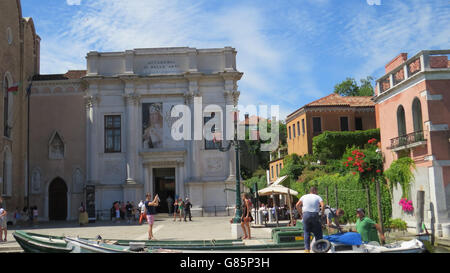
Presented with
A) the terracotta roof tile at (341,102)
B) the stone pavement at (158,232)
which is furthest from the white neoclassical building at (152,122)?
the terracotta roof tile at (341,102)

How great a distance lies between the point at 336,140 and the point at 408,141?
54.6 feet

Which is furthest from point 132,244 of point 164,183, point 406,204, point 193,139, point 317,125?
point 317,125

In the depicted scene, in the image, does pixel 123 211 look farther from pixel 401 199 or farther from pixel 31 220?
pixel 401 199

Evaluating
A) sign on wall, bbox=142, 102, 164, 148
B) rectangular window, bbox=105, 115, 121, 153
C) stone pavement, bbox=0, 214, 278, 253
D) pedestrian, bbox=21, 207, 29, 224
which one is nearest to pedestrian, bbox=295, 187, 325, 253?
stone pavement, bbox=0, 214, 278, 253

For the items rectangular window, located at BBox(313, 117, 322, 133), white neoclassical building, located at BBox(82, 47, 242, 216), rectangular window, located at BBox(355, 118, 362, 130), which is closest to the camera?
white neoclassical building, located at BBox(82, 47, 242, 216)

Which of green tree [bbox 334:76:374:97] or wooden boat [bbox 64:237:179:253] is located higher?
green tree [bbox 334:76:374:97]

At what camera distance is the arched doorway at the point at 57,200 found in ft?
119

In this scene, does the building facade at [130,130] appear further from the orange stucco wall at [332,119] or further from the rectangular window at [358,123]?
the rectangular window at [358,123]

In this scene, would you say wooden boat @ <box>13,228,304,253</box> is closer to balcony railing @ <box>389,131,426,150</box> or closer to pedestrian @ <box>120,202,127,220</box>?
balcony railing @ <box>389,131,426,150</box>

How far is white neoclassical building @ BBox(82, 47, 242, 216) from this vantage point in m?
35.4

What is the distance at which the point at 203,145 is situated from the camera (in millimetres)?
35938

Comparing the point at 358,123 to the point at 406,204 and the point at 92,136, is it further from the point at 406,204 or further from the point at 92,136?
the point at 92,136

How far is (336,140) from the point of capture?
36.0m

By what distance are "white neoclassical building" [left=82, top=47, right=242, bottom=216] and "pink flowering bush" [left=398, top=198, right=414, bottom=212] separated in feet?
58.9
